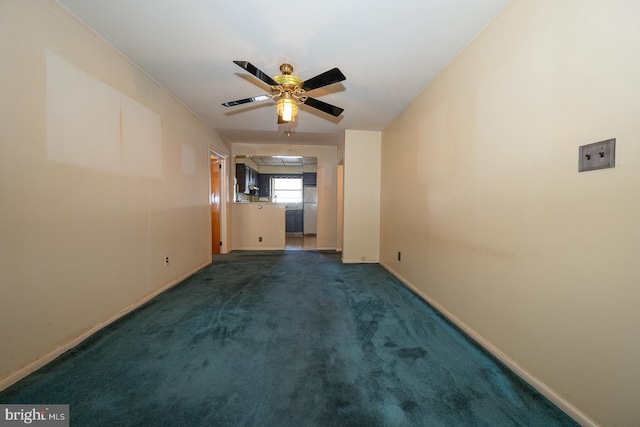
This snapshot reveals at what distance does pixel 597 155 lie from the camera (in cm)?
100

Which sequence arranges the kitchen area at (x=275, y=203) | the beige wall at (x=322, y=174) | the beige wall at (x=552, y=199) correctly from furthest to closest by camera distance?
the kitchen area at (x=275, y=203) < the beige wall at (x=322, y=174) < the beige wall at (x=552, y=199)

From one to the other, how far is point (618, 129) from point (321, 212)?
453 cm

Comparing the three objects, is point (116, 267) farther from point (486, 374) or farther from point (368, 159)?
point (368, 159)

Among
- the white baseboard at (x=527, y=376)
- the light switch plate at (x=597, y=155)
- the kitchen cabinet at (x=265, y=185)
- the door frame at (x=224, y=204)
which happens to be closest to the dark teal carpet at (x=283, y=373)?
the white baseboard at (x=527, y=376)

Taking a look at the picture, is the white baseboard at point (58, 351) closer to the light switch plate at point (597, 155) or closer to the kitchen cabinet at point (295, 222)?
the light switch plate at point (597, 155)

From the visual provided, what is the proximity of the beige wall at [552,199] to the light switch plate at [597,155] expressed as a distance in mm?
24

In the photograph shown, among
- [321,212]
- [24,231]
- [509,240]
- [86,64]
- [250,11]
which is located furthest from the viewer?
[321,212]

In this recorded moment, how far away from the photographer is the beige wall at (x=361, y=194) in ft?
13.3

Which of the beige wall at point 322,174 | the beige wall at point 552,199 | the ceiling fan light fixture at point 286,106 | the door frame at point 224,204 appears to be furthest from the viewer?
the beige wall at point 322,174

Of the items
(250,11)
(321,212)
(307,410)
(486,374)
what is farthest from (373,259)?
(250,11)

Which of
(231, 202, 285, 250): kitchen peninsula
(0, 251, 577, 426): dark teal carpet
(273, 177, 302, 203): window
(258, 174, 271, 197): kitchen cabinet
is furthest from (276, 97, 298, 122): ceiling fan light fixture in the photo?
(273, 177, 302, 203): window

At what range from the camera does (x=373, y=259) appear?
4.13 m

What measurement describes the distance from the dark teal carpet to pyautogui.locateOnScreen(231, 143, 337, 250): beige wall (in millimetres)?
3016

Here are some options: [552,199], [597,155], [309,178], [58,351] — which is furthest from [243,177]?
[597,155]
